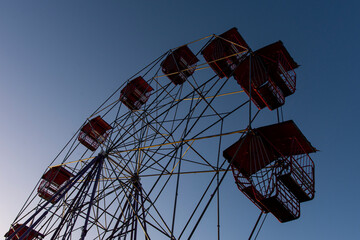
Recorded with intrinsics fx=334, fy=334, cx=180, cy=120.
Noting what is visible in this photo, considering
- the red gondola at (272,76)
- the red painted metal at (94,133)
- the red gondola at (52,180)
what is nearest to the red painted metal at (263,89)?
the red gondola at (272,76)

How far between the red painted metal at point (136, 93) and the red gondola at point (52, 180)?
192 inches

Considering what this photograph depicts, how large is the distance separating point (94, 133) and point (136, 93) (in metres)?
3.19

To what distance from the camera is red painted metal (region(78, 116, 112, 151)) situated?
59.6 feet

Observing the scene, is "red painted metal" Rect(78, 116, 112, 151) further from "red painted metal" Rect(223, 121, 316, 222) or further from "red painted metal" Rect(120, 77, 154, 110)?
"red painted metal" Rect(223, 121, 316, 222)

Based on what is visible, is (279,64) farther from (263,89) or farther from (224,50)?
(224,50)

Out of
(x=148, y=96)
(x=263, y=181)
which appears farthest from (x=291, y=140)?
(x=148, y=96)

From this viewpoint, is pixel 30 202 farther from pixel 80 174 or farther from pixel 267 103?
pixel 267 103

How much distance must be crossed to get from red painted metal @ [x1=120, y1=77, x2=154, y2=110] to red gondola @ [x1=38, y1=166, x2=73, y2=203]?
489 centimetres

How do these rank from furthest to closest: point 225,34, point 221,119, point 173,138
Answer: point 225,34
point 173,138
point 221,119

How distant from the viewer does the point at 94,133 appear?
18.2m

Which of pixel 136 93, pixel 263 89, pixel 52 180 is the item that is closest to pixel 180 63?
pixel 136 93

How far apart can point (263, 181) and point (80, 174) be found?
6961 millimetres

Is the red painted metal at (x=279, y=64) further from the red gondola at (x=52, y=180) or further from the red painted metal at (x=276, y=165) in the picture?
the red gondola at (x=52, y=180)

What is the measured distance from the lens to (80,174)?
13.0 m
